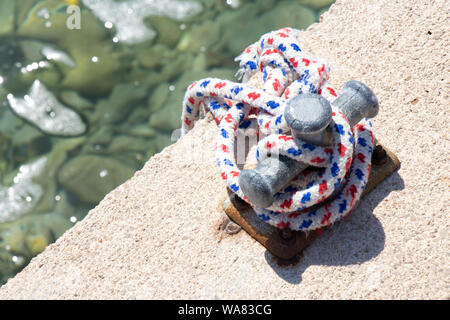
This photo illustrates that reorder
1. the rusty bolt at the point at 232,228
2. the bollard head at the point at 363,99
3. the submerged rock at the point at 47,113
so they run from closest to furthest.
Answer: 1. the bollard head at the point at 363,99
2. the rusty bolt at the point at 232,228
3. the submerged rock at the point at 47,113

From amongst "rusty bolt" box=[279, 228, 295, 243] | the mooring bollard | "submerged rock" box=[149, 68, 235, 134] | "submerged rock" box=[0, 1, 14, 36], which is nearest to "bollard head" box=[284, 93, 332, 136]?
the mooring bollard

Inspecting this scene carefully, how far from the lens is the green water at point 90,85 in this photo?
2.47 meters

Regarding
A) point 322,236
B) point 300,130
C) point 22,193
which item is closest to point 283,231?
point 322,236

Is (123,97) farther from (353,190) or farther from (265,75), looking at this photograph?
(353,190)

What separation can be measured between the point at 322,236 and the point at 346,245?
72 mm

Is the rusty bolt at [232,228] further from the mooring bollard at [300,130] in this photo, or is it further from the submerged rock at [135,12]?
the submerged rock at [135,12]

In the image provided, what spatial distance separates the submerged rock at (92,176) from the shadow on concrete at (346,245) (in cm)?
99

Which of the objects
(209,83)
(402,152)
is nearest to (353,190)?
(402,152)

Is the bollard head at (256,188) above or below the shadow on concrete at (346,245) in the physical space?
above

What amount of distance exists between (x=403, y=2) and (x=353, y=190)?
2.84ft

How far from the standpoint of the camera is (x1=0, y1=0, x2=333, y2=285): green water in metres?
2.47

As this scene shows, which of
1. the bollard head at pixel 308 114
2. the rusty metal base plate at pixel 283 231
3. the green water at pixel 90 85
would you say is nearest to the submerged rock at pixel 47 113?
the green water at pixel 90 85

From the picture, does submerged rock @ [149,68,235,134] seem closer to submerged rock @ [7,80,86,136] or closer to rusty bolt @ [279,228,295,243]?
submerged rock @ [7,80,86,136]

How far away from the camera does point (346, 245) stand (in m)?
1.70
